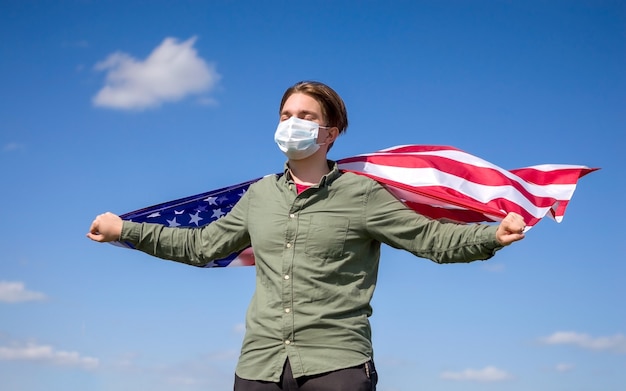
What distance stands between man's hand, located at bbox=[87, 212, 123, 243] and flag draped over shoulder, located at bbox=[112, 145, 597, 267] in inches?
11.9

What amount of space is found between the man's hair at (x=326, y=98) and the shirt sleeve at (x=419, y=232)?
667 millimetres

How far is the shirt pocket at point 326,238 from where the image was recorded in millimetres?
5883

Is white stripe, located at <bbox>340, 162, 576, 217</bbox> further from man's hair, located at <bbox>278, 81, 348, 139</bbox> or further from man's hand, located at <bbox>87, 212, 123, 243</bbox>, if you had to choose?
man's hand, located at <bbox>87, 212, 123, 243</bbox>

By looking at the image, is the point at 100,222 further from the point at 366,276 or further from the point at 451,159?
the point at 451,159

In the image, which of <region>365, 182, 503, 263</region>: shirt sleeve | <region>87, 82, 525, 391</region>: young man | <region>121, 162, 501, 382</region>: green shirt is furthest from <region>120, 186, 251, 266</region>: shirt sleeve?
<region>365, 182, 503, 263</region>: shirt sleeve

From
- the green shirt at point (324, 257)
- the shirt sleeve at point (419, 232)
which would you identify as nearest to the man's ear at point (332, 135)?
the green shirt at point (324, 257)

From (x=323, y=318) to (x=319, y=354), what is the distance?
9.8 inches

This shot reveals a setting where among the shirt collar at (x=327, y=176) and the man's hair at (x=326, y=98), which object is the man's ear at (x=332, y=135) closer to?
the man's hair at (x=326, y=98)

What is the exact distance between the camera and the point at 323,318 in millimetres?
5707

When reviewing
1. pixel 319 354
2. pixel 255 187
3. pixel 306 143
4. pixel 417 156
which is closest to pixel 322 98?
pixel 306 143

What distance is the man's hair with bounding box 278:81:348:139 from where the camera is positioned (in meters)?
6.41

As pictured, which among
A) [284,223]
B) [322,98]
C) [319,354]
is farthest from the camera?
[322,98]

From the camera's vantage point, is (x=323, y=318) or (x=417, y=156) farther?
(x=417, y=156)

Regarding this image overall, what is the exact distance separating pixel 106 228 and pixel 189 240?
67 cm
